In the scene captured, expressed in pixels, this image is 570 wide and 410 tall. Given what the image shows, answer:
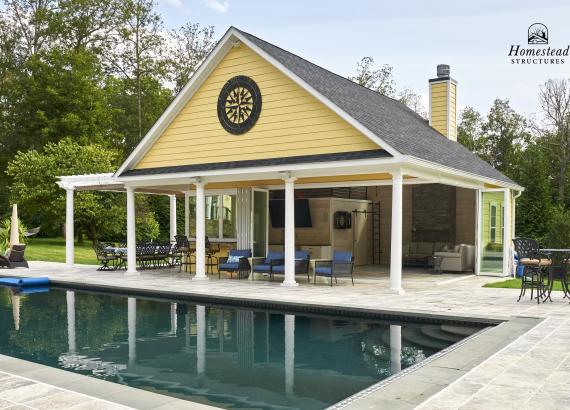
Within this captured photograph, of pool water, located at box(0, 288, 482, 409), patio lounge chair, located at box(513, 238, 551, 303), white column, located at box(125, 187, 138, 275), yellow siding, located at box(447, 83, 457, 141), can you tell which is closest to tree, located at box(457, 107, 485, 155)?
yellow siding, located at box(447, 83, 457, 141)

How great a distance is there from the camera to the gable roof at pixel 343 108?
40.1 feet

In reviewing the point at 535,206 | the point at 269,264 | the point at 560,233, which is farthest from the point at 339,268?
the point at 535,206

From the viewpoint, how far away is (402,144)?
12.3 meters

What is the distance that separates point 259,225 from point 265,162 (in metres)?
3.57

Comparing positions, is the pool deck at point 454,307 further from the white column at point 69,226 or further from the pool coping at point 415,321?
the white column at point 69,226

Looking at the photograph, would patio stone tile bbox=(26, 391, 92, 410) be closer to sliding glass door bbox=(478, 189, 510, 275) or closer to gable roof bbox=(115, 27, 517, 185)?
gable roof bbox=(115, 27, 517, 185)

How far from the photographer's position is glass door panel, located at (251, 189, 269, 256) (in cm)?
1666

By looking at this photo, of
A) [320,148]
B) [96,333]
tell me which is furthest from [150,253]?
[96,333]

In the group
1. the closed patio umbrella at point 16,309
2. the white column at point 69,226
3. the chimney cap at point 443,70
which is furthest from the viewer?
the chimney cap at point 443,70

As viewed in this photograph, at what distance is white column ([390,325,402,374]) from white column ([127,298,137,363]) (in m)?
3.38

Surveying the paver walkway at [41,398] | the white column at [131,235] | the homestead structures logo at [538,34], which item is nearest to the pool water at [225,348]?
the paver walkway at [41,398]

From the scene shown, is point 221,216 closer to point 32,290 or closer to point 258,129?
point 258,129

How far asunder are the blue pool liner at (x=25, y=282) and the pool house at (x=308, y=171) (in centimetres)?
242

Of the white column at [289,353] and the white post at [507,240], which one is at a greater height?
the white post at [507,240]
